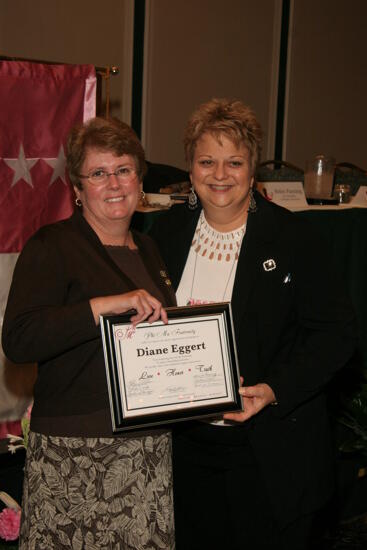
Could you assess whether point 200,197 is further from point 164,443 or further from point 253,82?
point 253,82

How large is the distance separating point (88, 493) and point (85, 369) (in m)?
0.34

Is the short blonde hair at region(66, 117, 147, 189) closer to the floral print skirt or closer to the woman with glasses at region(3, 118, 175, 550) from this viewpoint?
the woman with glasses at region(3, 118, 175, 550)

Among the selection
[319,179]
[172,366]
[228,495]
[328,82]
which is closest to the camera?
[172,366]

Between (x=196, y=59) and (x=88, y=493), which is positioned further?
(x=196, y=59)

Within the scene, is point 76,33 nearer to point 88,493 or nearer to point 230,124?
point 230,124

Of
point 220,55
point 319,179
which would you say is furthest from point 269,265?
point 220,55

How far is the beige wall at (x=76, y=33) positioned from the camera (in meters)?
5.01

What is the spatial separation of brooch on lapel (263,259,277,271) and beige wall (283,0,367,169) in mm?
5833

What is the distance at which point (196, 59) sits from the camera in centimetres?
650

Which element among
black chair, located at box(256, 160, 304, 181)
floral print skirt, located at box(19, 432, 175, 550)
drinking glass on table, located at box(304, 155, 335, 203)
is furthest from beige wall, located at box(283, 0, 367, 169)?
floral print skirt, located at box(19, 432, 175, 550)

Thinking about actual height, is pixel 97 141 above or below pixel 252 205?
above

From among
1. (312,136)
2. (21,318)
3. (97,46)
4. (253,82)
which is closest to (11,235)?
(21,318)

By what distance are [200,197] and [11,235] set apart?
1.10 m

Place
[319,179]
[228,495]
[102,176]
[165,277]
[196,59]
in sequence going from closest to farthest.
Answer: [102,176], [165,277], [228,495], [319,179], [196,59]
